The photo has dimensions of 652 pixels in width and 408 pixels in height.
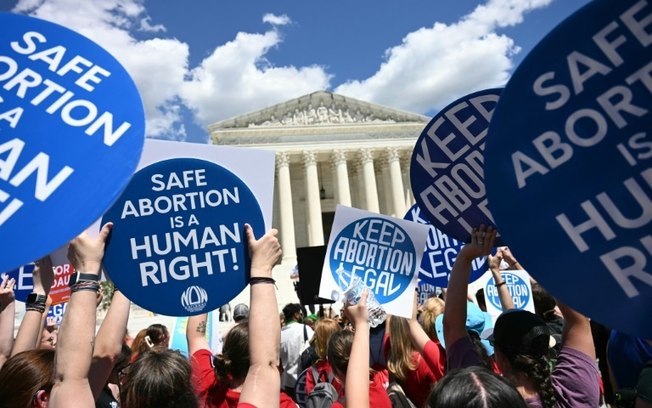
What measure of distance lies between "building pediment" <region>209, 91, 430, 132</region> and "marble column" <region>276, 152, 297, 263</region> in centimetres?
350

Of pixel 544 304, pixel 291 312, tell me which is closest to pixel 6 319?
pixel 291 312

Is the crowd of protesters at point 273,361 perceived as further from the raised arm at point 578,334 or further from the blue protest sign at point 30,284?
the blue protest sign at point 30,284

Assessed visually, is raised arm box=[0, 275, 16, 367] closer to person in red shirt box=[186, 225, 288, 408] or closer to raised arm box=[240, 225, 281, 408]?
person in red shirt box=[186, 225, 288, 408]

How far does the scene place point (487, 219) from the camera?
285cm

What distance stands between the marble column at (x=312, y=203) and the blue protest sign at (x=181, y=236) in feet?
126

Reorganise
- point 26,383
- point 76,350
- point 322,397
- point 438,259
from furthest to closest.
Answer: point 438,259
point 322,397
point 26,383
point 76,350

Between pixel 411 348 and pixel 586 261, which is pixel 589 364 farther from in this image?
pixel 411 348

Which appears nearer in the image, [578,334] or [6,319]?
[578,334]

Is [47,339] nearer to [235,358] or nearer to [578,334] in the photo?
[235,358]

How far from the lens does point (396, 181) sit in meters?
43.3

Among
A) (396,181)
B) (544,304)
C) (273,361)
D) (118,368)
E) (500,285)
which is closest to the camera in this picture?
(273,361)

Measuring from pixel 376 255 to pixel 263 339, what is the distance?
178 centimetres

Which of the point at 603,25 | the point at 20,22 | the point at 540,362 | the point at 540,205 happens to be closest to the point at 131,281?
the point at 20,22

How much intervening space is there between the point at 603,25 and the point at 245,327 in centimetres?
237
